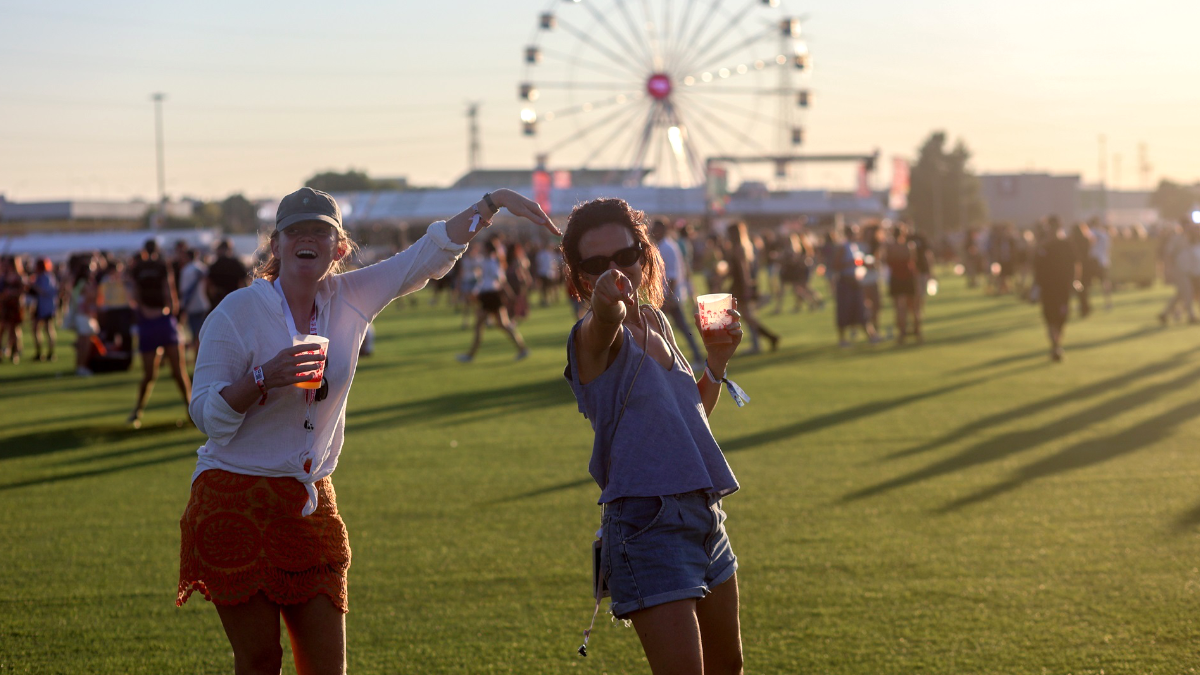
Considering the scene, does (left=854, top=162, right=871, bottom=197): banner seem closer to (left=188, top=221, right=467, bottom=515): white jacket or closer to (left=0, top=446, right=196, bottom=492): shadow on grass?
(left=0, top=446, right=196, bottom=492): shadow on grass

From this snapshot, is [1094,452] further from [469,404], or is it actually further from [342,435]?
[342,435]

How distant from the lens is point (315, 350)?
10.0 feet

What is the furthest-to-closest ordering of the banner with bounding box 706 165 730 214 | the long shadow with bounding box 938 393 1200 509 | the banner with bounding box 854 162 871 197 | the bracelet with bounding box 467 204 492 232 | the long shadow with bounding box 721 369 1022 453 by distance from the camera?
the banner with bounding box 854 162 871 197 < the banner with bounding box 706 165 730 214 < the long shadow with bounding box 721 369 1022 453 < the long shadow with bounding box 938 393 1200 509 < the bracelet with bounding box 467 204 492 232

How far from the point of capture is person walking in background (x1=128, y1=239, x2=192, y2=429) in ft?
37.5

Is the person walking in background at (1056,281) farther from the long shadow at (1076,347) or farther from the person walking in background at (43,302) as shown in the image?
the person walking in background at (43,302)

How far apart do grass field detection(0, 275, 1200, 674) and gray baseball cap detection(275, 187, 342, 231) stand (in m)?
2.13

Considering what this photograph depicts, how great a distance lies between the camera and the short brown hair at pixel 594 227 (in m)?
3.12

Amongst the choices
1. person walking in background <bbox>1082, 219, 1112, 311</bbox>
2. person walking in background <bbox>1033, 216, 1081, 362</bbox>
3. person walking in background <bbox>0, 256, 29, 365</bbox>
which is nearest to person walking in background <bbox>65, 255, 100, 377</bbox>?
person walking in background <bbox>0, 256, 29, 365</bbox>

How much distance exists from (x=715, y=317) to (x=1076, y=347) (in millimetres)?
16012

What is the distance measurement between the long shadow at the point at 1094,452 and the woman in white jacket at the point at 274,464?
489 centimetres

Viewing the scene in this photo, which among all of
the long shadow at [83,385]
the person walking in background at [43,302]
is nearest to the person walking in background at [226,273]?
the long shadow at [83,385]

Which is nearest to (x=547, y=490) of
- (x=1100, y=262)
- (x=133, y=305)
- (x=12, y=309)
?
(x=133, y=305)

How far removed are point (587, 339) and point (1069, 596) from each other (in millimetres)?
3434

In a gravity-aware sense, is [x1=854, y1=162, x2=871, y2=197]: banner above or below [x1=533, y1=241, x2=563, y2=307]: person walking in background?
above
